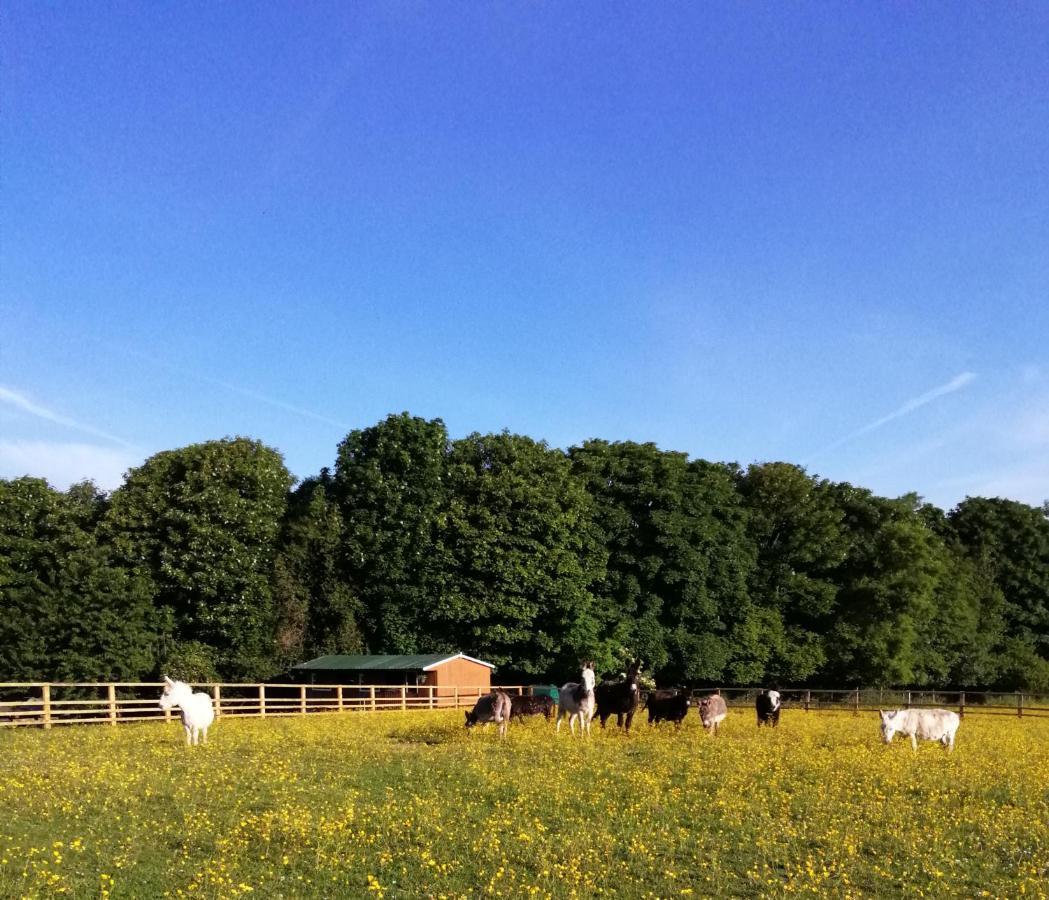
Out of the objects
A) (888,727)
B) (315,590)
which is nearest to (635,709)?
(888,727)

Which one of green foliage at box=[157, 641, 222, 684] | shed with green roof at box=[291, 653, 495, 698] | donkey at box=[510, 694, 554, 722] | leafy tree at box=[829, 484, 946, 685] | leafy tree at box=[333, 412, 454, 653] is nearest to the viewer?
donkey at box=[510, 694, 554, 722]

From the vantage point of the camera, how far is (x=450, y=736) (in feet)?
78.6

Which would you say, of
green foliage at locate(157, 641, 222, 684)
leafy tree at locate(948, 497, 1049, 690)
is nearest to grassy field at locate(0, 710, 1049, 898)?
green foliage at locate(157, 641, 222, 684)

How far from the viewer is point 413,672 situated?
149 ft

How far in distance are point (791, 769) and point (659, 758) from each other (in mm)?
2599

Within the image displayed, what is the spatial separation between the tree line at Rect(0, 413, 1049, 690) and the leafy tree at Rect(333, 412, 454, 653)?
127 mm

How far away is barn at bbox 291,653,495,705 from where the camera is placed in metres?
43.6

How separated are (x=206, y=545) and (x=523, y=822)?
35.8 metres

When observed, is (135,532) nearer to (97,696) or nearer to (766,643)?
(97,696)

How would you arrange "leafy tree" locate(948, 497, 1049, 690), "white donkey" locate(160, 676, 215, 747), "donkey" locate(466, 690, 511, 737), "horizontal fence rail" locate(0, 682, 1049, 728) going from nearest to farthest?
"white donkey" locate(160, 676, 215, 747) → "donkey" locate(466, 690, 511, 737) → "horizontal fence rail" locate(0, 682, 1049, 728) → "leafy tree" locate(948, 497, 1049, 690)

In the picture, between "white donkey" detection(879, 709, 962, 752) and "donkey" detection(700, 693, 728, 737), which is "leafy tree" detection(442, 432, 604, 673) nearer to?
"donkey" detection(700, 693, 728, 737)

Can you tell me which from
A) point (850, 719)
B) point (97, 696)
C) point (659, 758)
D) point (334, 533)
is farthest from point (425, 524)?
point (659, 758)

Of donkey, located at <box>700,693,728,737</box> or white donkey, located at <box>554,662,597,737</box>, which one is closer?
white donkey, located at <box>554,662,597,737</box>

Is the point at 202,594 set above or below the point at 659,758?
above
